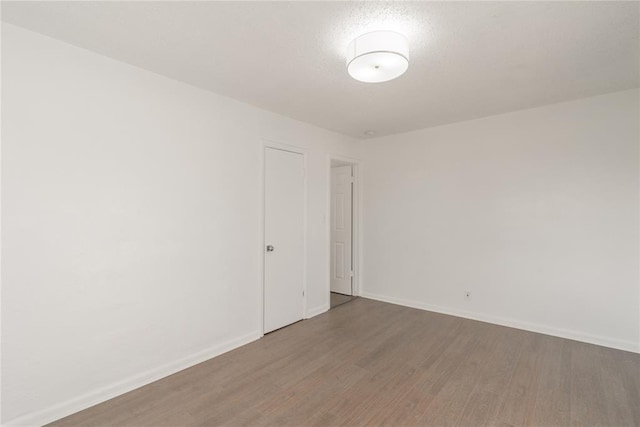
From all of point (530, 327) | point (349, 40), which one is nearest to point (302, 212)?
point (349, 40)

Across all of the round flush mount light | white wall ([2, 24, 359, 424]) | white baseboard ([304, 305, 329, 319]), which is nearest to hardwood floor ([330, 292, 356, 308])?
white baseboard ([304, 305, 329, 319])

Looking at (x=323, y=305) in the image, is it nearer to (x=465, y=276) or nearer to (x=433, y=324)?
(x=433, y=324)

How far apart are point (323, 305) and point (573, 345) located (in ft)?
9.05

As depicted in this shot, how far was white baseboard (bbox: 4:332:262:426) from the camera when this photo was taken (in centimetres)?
190

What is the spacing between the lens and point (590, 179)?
308 centimetres

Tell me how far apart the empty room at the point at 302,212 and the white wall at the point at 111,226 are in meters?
0.01

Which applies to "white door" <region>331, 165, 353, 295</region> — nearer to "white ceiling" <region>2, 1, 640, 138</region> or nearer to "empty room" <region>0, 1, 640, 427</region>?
"empty room" <region>0, 1, 640, 427</region>

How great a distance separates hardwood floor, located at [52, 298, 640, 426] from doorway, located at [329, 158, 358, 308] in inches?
61.6

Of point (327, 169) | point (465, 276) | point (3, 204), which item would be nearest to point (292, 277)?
point (327, 169)

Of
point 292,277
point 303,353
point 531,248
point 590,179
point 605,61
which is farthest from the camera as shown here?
point 292,277

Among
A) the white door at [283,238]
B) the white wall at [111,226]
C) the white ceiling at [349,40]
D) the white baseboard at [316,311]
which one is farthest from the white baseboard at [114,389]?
the white ceiling at [349,40]

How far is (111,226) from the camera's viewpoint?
222 centimetres

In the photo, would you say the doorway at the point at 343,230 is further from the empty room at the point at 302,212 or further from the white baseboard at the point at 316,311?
the empty room at the point at 302,212

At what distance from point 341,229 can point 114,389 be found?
11.5 feet
